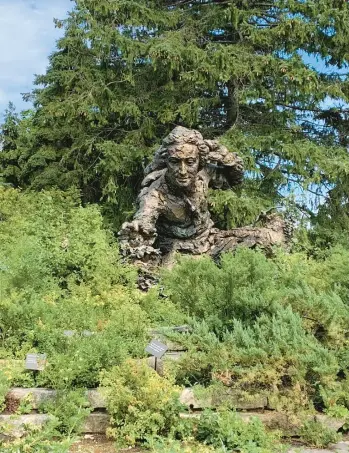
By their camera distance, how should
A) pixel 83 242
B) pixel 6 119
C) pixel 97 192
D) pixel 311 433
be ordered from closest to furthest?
pixel 311 433 < pixel 83 242 < pixel 97 192 < pixel 6 119

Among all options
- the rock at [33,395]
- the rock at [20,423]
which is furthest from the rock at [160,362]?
the rock at [20,423]

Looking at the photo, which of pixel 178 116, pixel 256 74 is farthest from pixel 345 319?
pixel 178 116

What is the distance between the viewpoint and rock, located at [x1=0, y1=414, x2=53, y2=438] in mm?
3299

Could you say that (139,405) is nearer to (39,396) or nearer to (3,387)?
(39,396)

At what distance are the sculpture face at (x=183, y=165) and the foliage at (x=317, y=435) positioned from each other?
14.3 feet

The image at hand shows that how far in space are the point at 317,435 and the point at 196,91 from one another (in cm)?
1035

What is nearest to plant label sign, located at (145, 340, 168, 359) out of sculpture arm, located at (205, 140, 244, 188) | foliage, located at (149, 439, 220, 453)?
foliage, located at (149, 439, 220, 453)

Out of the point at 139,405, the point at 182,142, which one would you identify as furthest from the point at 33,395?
the point at 182,142

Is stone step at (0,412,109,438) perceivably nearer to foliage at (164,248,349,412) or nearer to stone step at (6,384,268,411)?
stone step at (6,384,268,411)

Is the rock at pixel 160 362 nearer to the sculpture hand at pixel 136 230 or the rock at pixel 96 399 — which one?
the rock at pixel 96 399

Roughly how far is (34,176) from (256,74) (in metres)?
6.14

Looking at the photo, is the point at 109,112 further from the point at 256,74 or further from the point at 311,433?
the point at 311,433

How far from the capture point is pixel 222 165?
822 cm

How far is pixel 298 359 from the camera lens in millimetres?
3785
